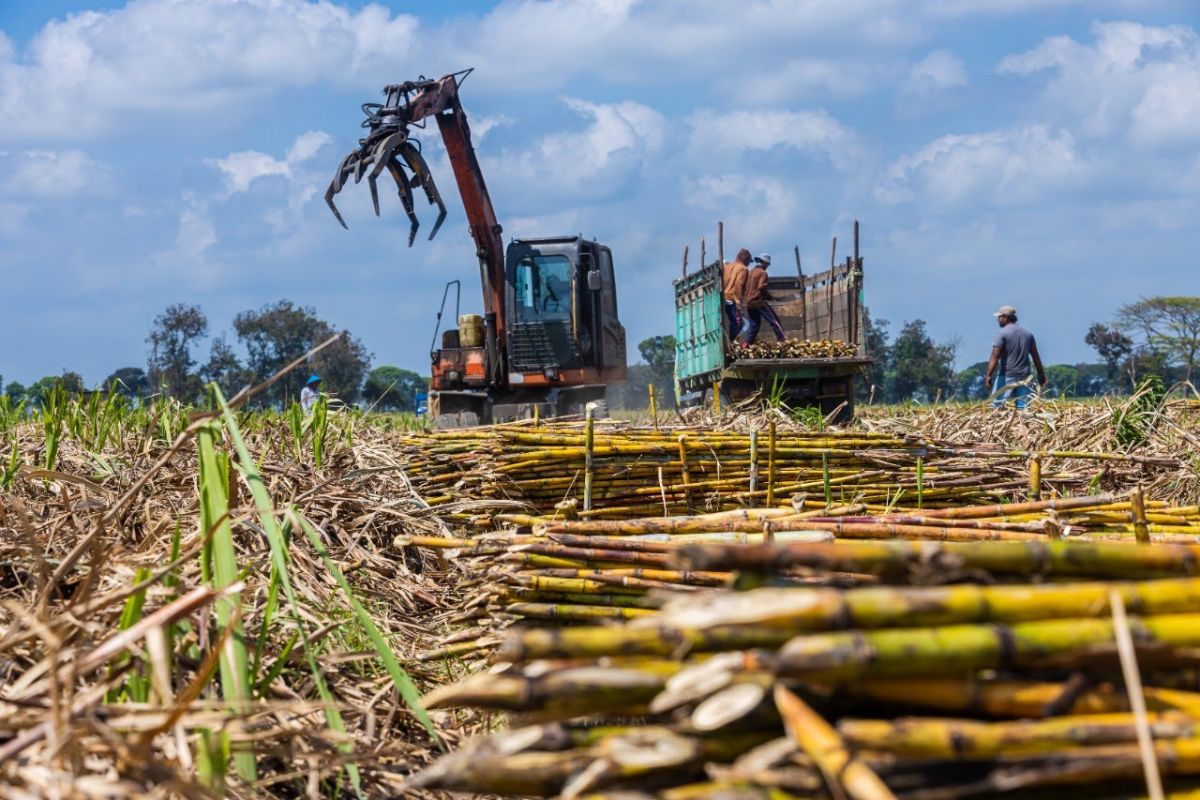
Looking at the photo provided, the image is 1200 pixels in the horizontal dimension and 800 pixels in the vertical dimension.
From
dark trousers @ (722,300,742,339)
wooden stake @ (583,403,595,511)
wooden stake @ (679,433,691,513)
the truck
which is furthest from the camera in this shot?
dark trousers @ (722,300,742,339)

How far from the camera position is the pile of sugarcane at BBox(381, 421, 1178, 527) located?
238 inches

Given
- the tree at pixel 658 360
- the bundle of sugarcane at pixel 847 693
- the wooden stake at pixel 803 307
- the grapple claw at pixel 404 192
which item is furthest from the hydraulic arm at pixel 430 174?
the tree at pixel 658 360

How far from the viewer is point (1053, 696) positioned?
5.49 feet

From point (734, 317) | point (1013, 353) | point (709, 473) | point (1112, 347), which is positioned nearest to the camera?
point (709, 473)

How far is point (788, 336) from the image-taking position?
17891mm

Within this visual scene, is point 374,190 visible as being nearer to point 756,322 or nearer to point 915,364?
point 756,322

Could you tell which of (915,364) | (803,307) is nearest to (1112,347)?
(915,364)

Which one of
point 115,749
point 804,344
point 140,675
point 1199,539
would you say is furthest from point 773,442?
point 804,344

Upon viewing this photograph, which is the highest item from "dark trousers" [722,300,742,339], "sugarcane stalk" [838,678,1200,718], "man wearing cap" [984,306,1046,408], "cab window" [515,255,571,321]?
"cab window" [515,255,571,321]

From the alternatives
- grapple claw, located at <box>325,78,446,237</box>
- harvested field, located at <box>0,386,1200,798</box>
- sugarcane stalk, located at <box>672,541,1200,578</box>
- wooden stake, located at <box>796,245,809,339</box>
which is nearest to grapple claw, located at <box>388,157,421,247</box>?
grapple claw, located at <box>325,78,446,237</box>

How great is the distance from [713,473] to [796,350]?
8832 mm

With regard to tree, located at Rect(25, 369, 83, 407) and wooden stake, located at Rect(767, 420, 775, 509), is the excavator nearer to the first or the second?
tree, located at Rect(25, 369, 83, 407)

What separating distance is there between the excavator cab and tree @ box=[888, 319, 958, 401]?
41.6 m

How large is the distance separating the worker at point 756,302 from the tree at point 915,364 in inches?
1633
